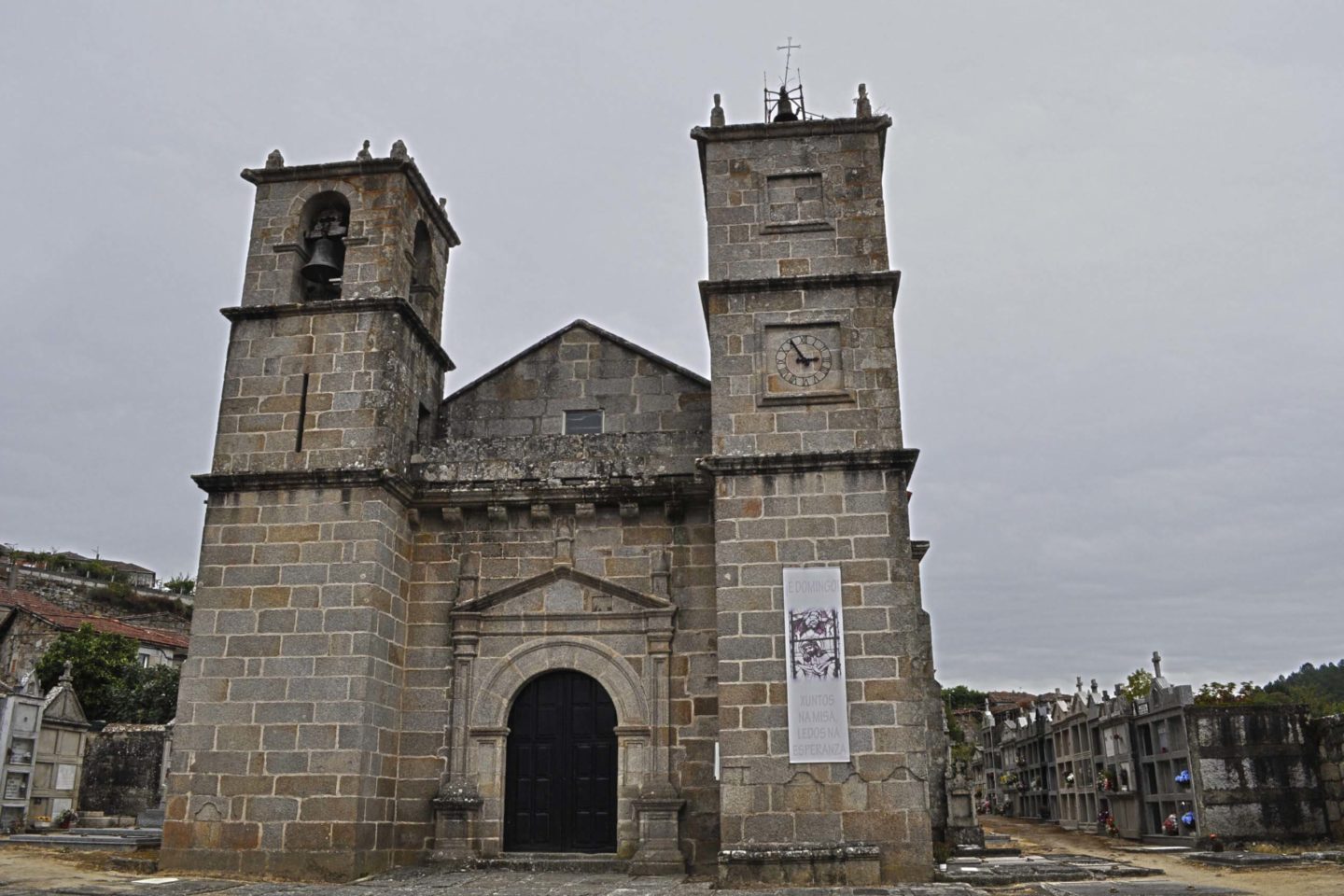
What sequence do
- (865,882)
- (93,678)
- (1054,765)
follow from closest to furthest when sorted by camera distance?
(865,882)
(1054,765)
(93,678)

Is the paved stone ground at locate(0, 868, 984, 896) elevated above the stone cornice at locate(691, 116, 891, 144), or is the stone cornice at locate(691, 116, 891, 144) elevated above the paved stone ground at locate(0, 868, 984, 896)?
the stone cornice at locate(691, 116, 891, 144)

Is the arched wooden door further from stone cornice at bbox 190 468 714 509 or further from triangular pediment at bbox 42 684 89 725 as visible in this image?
triangular pediment at bbox 42 684 89 725

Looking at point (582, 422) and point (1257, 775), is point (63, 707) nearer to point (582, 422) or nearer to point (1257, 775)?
point (582, 422)

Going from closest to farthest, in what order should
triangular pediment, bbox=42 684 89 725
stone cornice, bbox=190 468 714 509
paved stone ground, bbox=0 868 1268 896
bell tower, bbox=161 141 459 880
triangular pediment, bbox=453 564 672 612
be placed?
paved stone ground, bbox=0 868 1268 896, bell tower, bbox=161 141 459 880, stone cornice, bbox=190 468 714 509, triangular pediment, bbox=453 564 672 612, triangular pediment, bbox=42 684 89 725

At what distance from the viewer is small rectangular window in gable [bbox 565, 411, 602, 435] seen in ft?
50.1

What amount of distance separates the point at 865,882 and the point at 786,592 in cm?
318

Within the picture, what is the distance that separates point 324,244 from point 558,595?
19.6 ft

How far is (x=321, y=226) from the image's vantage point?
50.2 feet

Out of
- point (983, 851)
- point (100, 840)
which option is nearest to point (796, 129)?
point (983, 851)

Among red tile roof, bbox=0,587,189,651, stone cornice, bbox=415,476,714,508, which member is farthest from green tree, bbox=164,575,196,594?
stone cornice, bbox=415,476,714,508

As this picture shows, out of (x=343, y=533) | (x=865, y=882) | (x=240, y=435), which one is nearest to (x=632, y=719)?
(x=865, y=882)

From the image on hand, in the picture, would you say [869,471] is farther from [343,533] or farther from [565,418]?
[343,533]

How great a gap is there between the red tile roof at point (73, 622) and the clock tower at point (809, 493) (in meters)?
26.7

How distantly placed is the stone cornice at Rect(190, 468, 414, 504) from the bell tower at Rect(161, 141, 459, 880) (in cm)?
3
